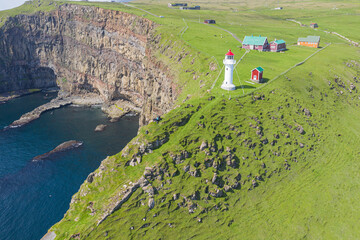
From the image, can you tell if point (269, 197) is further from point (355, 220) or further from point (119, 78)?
point (119, 78)

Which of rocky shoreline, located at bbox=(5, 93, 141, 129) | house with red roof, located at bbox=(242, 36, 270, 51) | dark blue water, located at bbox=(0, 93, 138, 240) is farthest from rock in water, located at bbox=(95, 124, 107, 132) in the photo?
house with red roof, located at bbox=(242, 36, 270, 51)

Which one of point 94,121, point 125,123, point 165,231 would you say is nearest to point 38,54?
point 94,121

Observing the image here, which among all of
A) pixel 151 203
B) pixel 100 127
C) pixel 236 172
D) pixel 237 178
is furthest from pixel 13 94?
pixel 237 178

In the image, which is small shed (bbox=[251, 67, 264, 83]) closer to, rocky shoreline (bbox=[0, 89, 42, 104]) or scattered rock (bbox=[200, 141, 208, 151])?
scattered rock (bbox=[200, 141, 208, 151])

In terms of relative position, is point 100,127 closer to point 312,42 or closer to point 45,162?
point 45,162

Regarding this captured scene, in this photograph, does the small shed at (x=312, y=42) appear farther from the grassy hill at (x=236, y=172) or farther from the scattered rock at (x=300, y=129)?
the scattered rock at (x=300, y=129)

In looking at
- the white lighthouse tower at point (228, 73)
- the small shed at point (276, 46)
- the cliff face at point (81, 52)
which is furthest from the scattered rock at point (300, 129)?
the cliff face at point (81, 52)

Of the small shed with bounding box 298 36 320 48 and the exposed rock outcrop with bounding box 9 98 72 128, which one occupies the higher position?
the small shed with bounding box 298 36 320 48
